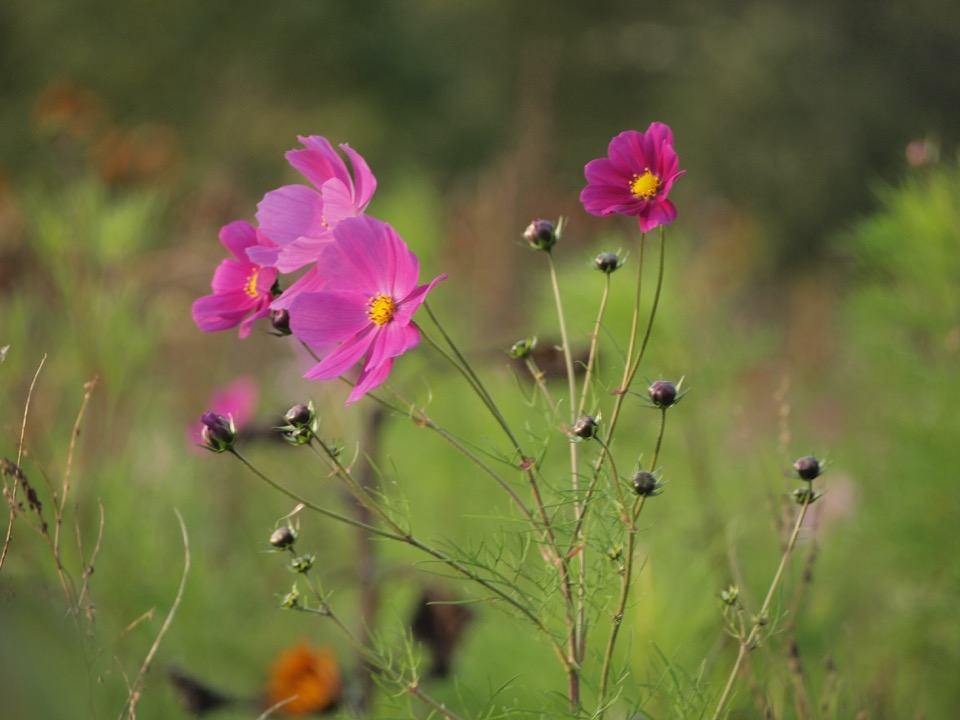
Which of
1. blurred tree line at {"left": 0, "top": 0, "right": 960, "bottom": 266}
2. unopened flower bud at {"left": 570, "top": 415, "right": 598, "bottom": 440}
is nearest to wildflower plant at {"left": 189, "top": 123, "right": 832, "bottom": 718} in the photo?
unopened flower bud at {"left": 570, "top": 415, "right": 598, "bottom": 440}

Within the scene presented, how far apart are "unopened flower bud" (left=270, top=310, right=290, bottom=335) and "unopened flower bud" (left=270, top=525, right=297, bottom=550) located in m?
0.09

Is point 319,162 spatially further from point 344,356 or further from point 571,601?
point 571,601

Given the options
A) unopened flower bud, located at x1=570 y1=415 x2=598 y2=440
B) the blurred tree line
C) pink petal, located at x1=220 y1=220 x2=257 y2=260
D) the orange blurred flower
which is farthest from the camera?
the blurred tree line

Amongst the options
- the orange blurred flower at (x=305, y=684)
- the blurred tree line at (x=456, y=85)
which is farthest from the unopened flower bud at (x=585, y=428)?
the blurred tree line at (x=456, y=85)

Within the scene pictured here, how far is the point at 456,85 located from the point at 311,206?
850 cm

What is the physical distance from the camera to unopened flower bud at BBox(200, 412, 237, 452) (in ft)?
1.39

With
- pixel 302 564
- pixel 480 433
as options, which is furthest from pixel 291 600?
pixel 480 433

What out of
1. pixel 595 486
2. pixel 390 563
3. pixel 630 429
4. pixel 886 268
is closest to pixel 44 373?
pixel 390 563

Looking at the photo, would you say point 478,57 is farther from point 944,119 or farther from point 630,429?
point 630,429

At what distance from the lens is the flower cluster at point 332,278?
0.44 metres

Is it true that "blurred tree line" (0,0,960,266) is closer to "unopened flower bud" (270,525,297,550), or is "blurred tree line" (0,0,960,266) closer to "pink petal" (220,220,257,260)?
"pink petal" (220,220,257,260)

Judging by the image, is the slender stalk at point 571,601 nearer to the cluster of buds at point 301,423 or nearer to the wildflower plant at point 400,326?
the wildflower plant at point 400,326

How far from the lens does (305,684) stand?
0.89 metres

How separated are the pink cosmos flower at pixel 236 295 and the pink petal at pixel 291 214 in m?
0.02
